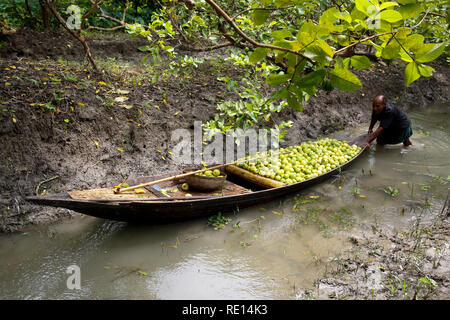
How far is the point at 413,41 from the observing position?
4.07 feet

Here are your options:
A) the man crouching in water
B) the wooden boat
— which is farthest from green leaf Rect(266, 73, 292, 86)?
the man crouching in water

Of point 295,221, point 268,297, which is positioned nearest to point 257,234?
point 295,221

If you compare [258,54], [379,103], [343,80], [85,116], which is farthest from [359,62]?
[379,103]

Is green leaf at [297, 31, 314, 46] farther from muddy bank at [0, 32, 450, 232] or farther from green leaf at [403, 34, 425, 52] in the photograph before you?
muddy bank at [0, 32, 450, 232]

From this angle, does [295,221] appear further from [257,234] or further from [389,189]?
[389,189]

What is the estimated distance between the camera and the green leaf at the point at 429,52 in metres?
1.18

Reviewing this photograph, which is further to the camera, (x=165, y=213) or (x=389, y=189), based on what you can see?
(x=389, y=189)

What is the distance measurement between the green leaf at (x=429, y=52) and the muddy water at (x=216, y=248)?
2.66 meters

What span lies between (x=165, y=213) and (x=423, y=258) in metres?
2.98

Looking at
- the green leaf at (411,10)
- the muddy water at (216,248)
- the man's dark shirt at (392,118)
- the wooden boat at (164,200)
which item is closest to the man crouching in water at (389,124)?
the man's dark shirt at (392,118)

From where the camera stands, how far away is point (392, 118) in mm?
6781

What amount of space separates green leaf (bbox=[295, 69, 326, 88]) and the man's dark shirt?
620 centimetres

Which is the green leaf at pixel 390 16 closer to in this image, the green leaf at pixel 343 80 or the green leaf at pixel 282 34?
the green leaf at pixel 343 80

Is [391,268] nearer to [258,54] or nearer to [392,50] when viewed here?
[392,50]
